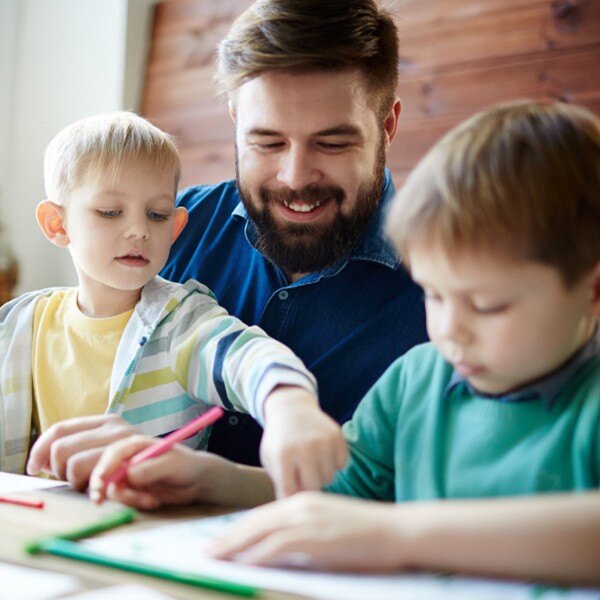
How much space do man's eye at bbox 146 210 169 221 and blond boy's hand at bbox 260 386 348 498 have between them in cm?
54

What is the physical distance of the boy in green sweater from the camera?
0.67 meters

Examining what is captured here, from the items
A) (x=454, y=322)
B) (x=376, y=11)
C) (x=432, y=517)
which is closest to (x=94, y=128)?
(x=376, y=11)

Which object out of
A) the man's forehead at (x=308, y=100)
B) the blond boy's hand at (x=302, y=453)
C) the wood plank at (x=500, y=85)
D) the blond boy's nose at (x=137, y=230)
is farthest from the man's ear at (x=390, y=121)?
the blond boy's hand at (x=302, y=453)

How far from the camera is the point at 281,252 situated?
57.8 inches

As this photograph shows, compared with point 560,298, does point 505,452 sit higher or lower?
lower

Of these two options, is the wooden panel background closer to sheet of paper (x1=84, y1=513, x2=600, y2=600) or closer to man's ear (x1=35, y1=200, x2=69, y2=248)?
man's ear (x1=35, y1=200, x2=69, y2=248)

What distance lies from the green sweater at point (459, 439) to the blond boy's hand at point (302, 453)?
5.4 inches

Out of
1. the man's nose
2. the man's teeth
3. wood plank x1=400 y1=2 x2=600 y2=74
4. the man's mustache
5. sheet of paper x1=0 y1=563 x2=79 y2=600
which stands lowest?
sheet of paper x1=0 y1=563 x2=79 y2=600

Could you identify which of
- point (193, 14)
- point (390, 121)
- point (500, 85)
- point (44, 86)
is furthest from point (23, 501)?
point (44, 86)

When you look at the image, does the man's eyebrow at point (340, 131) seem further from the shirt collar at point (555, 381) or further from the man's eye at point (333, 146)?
the shirt collar at point (555, 381)

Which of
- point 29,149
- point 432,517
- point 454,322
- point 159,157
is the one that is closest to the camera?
point 432,517

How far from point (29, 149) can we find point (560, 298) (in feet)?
8.68

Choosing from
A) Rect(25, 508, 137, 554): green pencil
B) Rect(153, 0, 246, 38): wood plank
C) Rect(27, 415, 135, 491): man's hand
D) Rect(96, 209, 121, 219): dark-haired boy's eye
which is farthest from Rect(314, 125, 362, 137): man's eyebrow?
Rect(153, 0, 246, 38): wood plank

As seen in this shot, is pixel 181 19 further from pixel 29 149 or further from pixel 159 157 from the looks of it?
pixel 159 157
